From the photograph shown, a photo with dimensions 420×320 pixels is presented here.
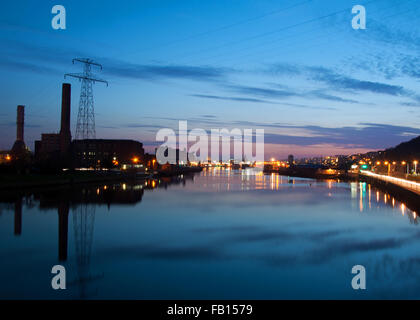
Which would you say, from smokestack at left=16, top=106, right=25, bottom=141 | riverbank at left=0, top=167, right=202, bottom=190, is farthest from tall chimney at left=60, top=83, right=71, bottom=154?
smokestack at left=16, top=106, right=25, bottom=141

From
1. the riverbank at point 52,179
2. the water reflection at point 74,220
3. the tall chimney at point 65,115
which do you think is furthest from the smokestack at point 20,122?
the water reflection at point 74,220

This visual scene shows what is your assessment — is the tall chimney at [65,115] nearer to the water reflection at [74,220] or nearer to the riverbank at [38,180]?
the riverbank at [38,180]

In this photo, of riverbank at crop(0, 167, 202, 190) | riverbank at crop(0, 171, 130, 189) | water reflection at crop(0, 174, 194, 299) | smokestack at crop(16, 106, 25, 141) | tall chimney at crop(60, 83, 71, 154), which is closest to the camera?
water reflection at crop(0, 174, 194, 299)

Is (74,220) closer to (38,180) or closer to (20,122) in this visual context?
(38,180)

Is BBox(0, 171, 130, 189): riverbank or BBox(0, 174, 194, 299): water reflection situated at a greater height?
BBox(0, 171, 130, 189): riverbank

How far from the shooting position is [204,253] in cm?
1298

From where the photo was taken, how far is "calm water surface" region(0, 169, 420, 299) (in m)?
9.31

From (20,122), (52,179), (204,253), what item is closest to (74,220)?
(204,253)

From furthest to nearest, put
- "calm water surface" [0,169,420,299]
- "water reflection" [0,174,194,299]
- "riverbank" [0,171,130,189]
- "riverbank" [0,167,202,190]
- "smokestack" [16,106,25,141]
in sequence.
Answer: "smokestack" [16,106,25,141] < "riverbank" [0,167,202,190] < "riverbank" [0,171,130,189] < "water reflection" [0,174,194,299] < "calm water surface" [0,169,420,299]

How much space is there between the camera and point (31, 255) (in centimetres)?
1234

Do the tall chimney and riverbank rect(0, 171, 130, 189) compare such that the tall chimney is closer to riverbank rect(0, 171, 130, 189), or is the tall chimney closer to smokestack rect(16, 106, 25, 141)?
riverbank rect(0, 171, 130, 189)

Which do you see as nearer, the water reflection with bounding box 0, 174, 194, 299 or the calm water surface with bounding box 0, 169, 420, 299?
the calm water surface with bounding box 0, 169, 420, 299
